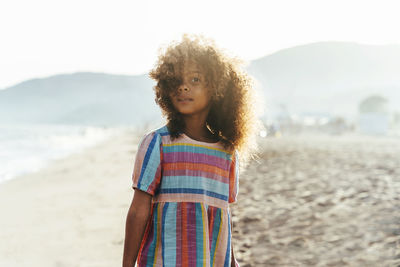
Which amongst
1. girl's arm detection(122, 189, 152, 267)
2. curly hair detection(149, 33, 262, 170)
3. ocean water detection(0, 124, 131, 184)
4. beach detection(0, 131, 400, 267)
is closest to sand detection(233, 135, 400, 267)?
beach detection(0, 131, 400, 267)

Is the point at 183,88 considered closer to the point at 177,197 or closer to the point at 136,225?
the point at 177,197

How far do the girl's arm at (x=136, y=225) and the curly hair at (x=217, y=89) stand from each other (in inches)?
8.8

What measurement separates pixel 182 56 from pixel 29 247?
3741 mm

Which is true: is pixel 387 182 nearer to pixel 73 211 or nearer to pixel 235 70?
pixel 73 211

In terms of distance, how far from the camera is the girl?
1306 mm

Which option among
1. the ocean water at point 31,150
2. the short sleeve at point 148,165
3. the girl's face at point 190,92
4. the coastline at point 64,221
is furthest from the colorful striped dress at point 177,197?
the ocean water at point 31,150

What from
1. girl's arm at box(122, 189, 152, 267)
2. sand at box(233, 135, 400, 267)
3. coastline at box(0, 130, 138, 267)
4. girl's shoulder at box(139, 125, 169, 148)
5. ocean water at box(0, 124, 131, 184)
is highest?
girl's shoulder at box(139, 125, 169, 148)

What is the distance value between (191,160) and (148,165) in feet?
0.47

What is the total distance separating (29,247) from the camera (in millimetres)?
4379

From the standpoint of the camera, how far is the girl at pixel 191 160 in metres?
1.31

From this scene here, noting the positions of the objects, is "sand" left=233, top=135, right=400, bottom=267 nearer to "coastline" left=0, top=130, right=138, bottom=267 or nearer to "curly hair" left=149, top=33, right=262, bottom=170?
"coastline" left=0, top=130, right=138, bottom=267

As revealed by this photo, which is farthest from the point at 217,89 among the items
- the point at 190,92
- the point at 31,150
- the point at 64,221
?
the point at 31,150

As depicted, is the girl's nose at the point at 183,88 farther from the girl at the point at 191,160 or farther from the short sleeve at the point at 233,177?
the short sleeve at the point at 233,177

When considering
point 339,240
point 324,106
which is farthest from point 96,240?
point 324,106
